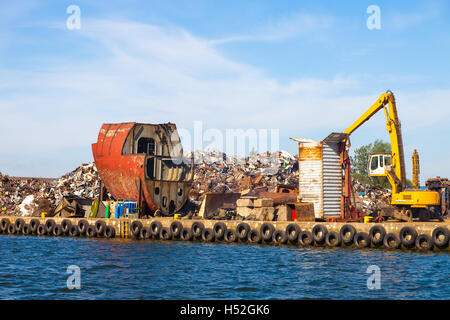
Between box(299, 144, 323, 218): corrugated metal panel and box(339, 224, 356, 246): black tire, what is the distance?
382 centimetres

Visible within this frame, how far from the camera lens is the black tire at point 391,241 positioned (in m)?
20.3

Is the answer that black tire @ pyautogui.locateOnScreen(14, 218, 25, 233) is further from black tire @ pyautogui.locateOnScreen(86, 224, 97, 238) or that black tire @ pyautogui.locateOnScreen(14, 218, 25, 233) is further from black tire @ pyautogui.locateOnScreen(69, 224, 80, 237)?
black tire @ pyautogui.locateOnScreen(86, 224, 97, 238)

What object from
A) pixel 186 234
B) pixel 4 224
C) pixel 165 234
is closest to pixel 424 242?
pixel 186 234

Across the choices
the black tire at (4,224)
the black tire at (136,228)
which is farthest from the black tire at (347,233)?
the black tire at (4,224)

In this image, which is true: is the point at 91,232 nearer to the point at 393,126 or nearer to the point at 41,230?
the point at 41,230

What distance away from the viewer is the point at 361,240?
21.0 metres

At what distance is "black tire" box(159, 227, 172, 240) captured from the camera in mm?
25422

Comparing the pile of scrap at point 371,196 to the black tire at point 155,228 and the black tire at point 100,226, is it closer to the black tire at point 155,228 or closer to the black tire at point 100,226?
the black tire at point 155,228

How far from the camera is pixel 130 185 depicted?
28.8 m

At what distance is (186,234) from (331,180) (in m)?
7.64

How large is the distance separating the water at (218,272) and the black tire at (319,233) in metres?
0.70

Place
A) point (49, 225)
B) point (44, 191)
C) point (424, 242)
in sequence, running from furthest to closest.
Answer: point (44, 191) < point (49, 225) < point (424, 242)

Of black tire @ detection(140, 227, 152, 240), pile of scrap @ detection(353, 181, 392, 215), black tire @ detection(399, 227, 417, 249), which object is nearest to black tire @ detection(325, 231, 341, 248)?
black tire @ detection(399, 227, 417, 249)
